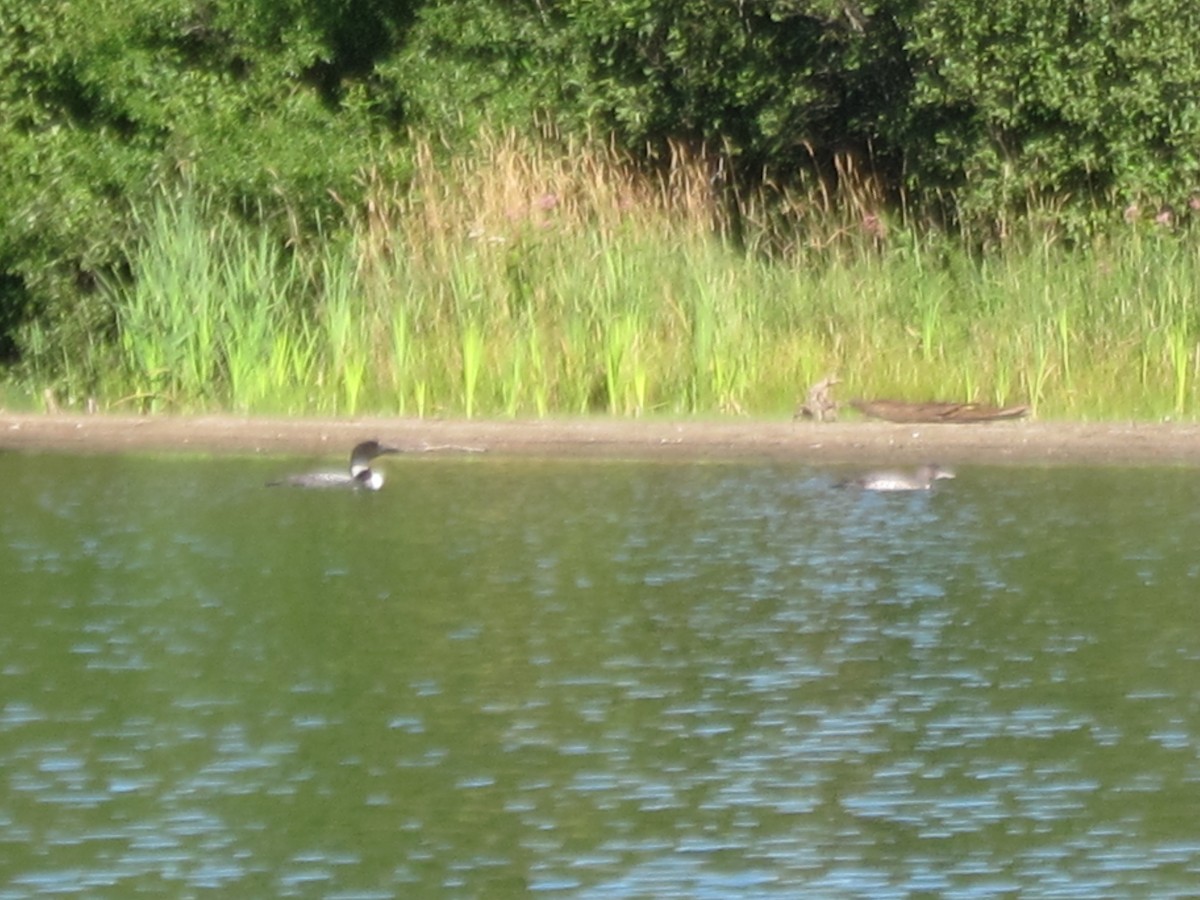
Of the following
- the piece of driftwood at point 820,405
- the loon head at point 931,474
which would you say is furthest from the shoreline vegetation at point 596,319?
the loon head at point 931,474

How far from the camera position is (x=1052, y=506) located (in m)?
13.4

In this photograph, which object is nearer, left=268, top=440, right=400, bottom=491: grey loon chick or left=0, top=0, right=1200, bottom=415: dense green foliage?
left=268, top=440, right=400, bottom=491: grey loon chick

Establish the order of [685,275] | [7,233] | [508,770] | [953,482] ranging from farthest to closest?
[7,233] < [685,275] < [953,482] < [508,770]

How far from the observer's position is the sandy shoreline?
619 inches

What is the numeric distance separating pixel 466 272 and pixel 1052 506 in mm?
6216

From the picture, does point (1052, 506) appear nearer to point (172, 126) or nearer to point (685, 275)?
point (685, 275)

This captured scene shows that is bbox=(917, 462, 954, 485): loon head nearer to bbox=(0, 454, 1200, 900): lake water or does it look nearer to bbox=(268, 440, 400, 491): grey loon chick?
bbox=(0, 454, 1200, 900): lake water

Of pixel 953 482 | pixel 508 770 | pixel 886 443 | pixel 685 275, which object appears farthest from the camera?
pixel 685 275

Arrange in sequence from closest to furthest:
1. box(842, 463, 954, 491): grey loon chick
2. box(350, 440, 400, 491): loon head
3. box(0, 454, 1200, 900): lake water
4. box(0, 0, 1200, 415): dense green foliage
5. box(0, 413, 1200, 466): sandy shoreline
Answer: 1. box(0, 454, 1200, 900): lake water
2. box(842, 463, 954, 491): grey loon chick
3. box(350, 440, 400, 491): loon head
4. box(0, 413, 1200, 466): sandy shoreline
5. box(0, 0, 1200, 415): dense green foliage

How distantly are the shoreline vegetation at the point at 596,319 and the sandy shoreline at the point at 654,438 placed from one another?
0.57 meters

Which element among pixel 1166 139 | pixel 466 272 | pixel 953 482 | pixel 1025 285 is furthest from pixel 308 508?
pixel 1166 139

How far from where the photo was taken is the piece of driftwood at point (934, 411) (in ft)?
54.5

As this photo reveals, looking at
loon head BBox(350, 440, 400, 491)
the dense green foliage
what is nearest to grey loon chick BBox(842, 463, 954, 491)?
loon head BBox(350, 440, 400, 491)

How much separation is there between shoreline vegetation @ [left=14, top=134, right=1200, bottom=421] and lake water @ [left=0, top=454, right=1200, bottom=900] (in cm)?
335
